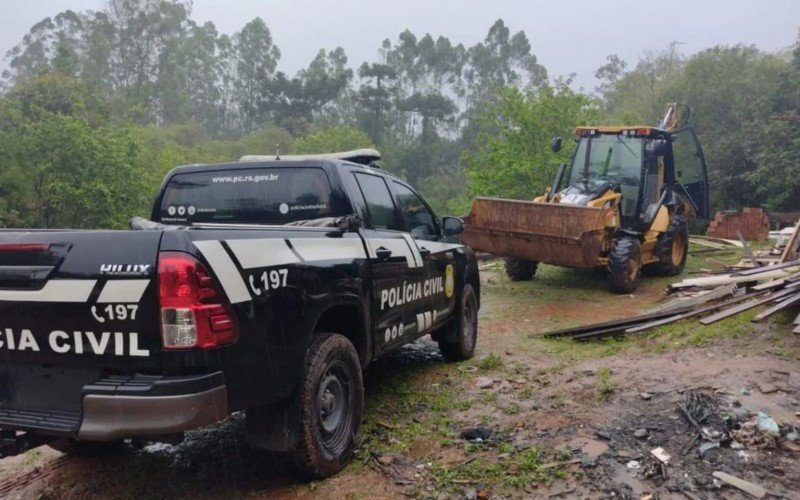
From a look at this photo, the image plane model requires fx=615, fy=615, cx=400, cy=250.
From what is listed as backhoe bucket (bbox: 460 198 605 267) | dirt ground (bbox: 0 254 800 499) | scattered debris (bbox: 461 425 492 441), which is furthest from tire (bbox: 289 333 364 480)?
backhoe bucket (bbox: 460 198 605 267)

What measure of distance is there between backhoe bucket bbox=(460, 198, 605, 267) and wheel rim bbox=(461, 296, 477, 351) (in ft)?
11.7

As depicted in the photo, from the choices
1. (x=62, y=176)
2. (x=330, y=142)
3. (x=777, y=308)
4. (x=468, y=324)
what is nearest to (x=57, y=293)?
(x=468, y=324)

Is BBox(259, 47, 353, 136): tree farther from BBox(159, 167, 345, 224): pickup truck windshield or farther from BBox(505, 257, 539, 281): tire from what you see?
BBox(159, 167, 345, 224): pickup truck windshield

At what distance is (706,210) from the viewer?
13.6 m

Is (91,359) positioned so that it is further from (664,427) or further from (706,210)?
(706,210)

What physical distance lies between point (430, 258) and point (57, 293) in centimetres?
341

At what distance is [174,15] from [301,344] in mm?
77018

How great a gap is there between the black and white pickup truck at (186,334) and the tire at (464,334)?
2344 mm

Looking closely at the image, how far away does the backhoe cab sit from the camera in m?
10.2

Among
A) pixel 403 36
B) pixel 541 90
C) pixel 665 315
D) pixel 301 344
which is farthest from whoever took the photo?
pixel 403 36

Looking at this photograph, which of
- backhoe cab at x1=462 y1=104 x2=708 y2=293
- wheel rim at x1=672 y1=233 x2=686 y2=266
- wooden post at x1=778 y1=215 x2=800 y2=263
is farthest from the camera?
wheel rim at x1=672 y1=233 x2=686 y2=266

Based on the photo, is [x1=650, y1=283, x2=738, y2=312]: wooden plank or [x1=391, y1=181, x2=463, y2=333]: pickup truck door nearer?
[x1=391, y1=181, x2=463, y2=333]: pickup truck door

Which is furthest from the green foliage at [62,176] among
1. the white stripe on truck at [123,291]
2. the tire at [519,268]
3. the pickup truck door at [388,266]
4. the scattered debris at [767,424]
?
the scattered debris at [767,424]

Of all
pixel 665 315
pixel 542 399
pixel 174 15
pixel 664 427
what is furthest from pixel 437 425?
pixel 174 15
